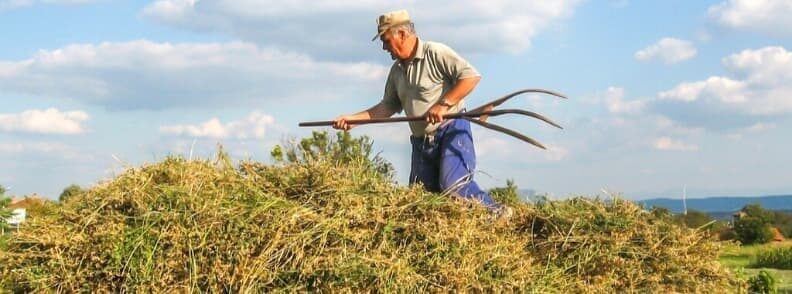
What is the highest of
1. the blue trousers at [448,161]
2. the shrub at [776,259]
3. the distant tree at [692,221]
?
the blue trousers at [448,161]

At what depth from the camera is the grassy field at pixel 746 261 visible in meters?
5.51

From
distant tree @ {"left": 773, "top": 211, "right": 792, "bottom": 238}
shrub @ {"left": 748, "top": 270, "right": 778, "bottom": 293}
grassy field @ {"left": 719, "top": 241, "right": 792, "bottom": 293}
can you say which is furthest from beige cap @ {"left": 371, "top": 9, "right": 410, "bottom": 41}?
distant tree @ {"left": 773, "top": 211, "right": 792, "bottom": 238}

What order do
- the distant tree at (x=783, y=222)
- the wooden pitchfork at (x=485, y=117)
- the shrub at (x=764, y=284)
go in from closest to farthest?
1. the wooden pitchfork at (x=485, y=117)
2. the shrub at (x=764, y=284)
3. the distant tree at (x=783, y=222)

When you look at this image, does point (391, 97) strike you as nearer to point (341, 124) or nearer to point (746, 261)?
point (341, 124)

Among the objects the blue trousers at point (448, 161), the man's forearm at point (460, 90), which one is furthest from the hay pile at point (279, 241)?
the man's forearm at point (460, 90)

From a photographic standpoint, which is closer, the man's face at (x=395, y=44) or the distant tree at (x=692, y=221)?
the distant tree at (x=692, y=221)

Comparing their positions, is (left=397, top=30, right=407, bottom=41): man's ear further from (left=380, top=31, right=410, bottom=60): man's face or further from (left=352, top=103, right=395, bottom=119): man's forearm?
(left=352, top=103, right=395, bottom=119): man's forearm

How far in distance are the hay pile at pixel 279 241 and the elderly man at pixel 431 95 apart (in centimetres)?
81

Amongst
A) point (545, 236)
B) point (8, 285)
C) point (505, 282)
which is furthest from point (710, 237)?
point (8, 285)

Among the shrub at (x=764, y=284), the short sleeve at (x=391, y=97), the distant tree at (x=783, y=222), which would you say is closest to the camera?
the short sleeve at (x=391, y=97)

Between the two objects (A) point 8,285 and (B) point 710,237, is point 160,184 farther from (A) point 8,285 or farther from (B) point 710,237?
(B) point 710,237

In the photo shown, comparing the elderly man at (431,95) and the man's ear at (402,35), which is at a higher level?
the man's ear at (402,35)

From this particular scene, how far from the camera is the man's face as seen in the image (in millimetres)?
5586

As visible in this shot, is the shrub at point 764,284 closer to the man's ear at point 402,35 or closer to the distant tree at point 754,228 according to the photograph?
the man's ear at point 402,35
